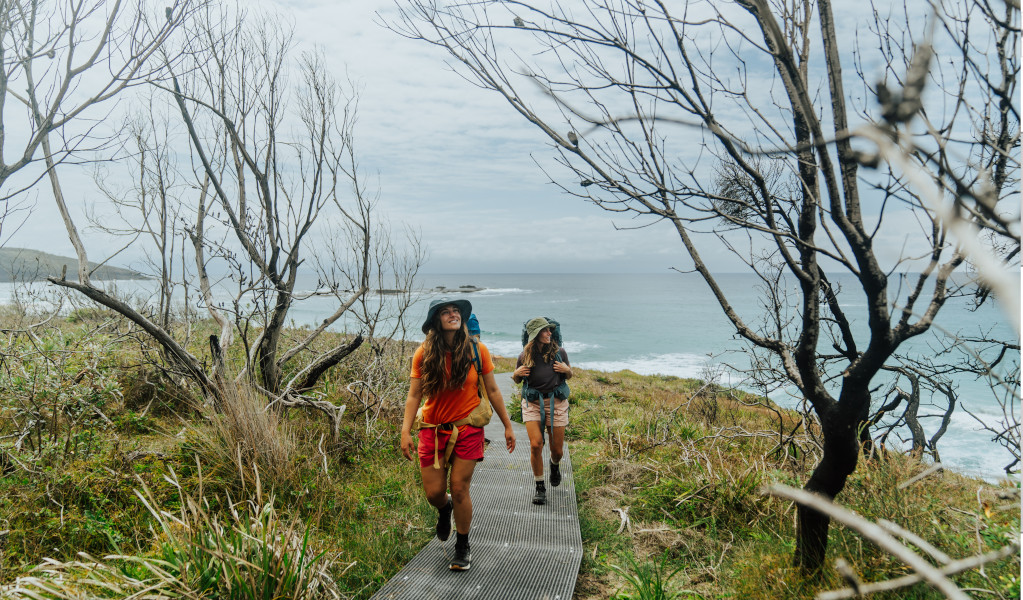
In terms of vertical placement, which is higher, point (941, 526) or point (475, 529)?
point (941, 526)

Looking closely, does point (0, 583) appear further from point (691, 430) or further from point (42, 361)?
point (691, 430)

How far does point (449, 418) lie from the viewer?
12.7 feet

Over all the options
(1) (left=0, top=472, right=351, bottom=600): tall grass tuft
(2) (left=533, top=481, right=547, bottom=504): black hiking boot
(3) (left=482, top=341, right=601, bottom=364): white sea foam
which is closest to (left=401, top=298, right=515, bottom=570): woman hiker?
(1) (left=0, top=472, right=351, bottom=600): tall grass tuft

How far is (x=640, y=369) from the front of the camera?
104 feet

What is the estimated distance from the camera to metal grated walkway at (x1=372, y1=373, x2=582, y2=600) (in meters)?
3.61

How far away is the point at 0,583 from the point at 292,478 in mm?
1974

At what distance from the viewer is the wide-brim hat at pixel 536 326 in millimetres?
5328

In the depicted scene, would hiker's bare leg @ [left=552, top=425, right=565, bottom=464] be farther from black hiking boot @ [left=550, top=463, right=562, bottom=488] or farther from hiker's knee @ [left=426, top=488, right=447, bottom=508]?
hiker's knee @ [left=426, top=488, right=447, bottom=508]

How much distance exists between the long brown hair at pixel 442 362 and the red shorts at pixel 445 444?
300 millimetres

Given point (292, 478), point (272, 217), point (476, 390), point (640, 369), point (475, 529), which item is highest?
point (272, 217)

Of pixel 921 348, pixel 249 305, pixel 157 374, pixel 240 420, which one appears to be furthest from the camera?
pixel 921 348

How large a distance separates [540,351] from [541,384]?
34 centimetres

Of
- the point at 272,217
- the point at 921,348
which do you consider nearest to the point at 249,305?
the point at 272,217

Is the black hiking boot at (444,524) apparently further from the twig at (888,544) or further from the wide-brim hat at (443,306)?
the twig at (888,544)
